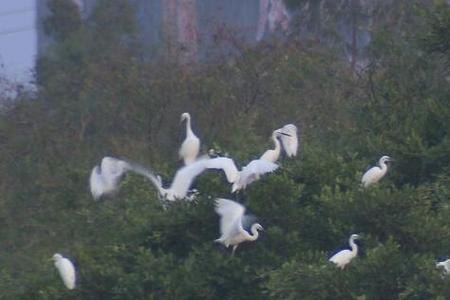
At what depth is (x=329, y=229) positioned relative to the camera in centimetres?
859

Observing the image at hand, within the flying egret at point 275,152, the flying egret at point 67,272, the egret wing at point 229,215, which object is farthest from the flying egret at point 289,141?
the flying egret at point 67,272

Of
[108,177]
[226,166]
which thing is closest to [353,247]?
[226,166]

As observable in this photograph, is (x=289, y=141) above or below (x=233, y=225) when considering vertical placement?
above

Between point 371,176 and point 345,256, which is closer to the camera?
point 345,256

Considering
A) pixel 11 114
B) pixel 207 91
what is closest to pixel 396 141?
pixel 207 91

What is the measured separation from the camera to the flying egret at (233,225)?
330 inches

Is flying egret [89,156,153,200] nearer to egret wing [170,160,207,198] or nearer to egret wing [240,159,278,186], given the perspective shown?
egret wing [170,160,207,198]

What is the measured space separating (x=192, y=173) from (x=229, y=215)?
0.64 meters

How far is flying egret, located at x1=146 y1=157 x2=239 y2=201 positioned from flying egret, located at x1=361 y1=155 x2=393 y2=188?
724 mm

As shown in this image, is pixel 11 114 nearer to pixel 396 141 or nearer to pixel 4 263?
pixel 4 263

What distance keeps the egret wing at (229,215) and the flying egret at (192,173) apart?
8.9 inches

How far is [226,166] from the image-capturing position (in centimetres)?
883

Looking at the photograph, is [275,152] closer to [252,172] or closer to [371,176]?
[252,172]

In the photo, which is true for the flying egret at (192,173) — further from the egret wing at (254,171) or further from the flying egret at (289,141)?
the flying egret at (289,141)
